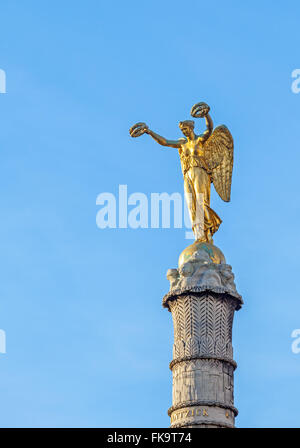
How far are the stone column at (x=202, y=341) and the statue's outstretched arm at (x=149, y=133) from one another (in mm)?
3938

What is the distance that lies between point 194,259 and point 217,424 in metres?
5.20

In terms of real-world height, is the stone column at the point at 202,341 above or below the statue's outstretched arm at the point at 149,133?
below

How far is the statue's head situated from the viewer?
37312mm

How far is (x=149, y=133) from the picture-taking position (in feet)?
125

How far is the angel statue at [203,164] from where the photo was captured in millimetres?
37188

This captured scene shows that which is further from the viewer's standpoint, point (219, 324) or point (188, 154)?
point (188, 154)

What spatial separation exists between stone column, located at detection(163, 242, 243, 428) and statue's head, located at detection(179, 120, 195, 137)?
4013 mm

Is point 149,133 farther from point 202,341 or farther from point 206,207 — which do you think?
point 202,341

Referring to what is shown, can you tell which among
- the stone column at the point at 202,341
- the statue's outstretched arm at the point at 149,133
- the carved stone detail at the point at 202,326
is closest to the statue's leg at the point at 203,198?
the statue's outstretched arm at the point at 149,133

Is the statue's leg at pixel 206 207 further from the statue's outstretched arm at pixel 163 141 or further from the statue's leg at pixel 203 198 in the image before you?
the statue's outstretched arm at pixel 163 141
